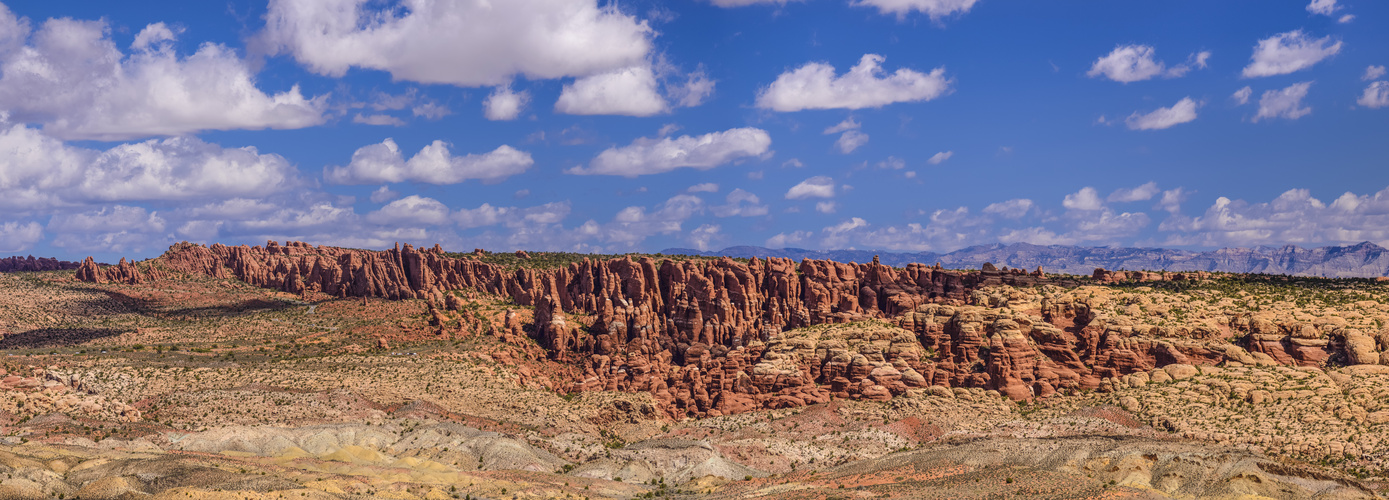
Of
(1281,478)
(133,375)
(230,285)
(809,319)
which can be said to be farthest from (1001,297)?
(230,285)

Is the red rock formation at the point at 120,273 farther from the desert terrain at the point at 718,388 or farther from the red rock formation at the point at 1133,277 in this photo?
the red rock formation at the point at 1133,277

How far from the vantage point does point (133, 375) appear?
362 ft

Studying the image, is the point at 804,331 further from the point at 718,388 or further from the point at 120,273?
the point at 120,273

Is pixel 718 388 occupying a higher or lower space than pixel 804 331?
lower

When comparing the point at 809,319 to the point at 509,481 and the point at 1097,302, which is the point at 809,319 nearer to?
the point at 1097,302

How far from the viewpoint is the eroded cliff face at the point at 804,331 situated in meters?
110

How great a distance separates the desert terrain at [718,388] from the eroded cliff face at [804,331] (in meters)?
0.36

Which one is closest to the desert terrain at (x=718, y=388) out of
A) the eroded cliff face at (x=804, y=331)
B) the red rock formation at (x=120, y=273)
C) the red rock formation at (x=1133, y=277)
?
the eroded cliff face at (x=804, y=331)

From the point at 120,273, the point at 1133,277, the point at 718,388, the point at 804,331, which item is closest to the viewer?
the point at 718,388

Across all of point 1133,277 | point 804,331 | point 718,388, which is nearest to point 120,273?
point 718,388

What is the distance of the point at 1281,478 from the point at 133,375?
388 ft

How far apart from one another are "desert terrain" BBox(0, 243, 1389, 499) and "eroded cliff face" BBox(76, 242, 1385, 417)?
362 mm

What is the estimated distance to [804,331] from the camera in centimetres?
13038

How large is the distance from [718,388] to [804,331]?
629 inches
